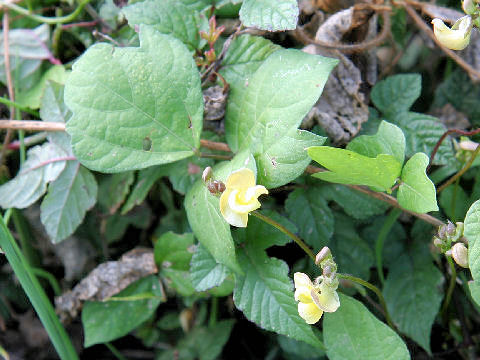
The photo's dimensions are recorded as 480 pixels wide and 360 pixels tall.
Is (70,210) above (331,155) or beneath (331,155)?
beneath

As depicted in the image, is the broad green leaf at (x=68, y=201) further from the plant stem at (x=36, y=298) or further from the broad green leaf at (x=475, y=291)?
the broad green leaf at (x=475, y=291)

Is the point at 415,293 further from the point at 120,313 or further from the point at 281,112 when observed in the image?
the point at 120,313

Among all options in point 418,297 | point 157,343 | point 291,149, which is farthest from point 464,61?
point 157,343

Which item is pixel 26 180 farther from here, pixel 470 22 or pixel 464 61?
pixel 464 61

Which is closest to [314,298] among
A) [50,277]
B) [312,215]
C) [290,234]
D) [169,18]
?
[290,234]

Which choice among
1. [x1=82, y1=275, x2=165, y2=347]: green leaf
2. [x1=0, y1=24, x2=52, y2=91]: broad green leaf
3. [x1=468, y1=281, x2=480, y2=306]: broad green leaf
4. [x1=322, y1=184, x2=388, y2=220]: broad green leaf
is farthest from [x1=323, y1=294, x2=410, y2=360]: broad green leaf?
[x1=0, y1=24, x2=52, y2=91]: broad green leaf

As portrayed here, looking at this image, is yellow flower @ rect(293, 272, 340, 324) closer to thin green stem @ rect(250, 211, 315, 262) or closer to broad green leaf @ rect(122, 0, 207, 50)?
thin green stem @ rect(250, 211, 315, 262)
